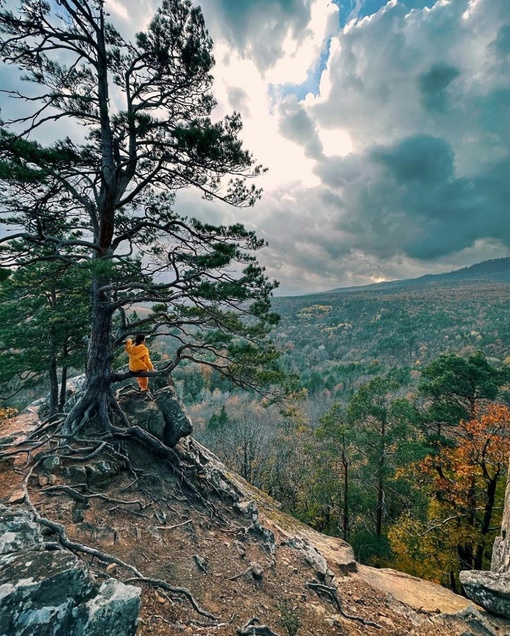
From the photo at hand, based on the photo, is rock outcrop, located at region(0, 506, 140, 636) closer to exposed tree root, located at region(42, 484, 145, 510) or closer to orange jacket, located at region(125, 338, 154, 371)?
exposed tree root, located at region(42, 484, 145, 510)

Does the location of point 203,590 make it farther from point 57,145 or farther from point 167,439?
point 57,145

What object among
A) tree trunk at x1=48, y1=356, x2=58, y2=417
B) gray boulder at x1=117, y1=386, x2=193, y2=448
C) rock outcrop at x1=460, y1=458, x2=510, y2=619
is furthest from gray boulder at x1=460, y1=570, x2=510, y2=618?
tree trunk at x1=48, y1=356, x2=58, y2=417

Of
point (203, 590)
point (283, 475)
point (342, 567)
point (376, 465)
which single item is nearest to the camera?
point (203, 590)

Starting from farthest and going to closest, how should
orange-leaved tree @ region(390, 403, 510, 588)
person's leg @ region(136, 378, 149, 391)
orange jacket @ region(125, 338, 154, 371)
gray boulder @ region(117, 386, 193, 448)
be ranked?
orange-leaved tree @ region(390, 403, 510, 588), person's leg @ region(136, 378, 149, 391), gray boulder @ region(117, 386, 193, 448), orange jacket @ region(125, 338, 154, 371)

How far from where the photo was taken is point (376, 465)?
44.1 feet

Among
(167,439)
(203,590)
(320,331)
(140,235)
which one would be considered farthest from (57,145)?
(320,331)

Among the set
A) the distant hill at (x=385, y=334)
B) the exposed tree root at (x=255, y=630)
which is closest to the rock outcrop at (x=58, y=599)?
the exposed tree root at (x=255, y=630)

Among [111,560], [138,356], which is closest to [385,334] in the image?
[138,356]

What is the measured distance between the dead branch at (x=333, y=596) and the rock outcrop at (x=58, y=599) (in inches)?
169

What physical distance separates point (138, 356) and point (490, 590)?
811 cm

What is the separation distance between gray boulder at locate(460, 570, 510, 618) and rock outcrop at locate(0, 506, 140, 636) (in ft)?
19.2

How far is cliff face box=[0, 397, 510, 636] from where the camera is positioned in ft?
7.64

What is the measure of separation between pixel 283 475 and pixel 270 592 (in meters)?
21.0

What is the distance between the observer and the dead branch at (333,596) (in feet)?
15.4
